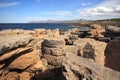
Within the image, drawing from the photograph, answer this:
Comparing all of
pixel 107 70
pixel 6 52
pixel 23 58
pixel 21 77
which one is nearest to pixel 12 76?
pixel 21 77

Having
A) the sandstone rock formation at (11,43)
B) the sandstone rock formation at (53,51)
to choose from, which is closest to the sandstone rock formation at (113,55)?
the sandstone rock formation at (53,51)

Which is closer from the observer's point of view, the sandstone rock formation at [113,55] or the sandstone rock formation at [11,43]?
the sandstone rock formation at [11,43]

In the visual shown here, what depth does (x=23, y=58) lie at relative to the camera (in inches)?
358

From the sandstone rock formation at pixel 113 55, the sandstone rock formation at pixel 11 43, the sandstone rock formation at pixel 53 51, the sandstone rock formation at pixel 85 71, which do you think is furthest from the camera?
the sandstone rock formation at pixel 53 51

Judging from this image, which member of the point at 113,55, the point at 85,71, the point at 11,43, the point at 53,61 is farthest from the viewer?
the point at 53,61

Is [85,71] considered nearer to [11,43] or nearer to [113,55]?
[11,43]

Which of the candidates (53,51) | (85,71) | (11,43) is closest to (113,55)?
(53,51)

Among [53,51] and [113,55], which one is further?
[53,51]

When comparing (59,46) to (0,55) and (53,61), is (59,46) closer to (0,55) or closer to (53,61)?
(53,61)

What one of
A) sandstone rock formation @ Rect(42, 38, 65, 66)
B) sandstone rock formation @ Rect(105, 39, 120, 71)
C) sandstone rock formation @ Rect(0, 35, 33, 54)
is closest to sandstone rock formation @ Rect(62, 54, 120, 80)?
sandstone rock formation @ Rect(0, 35, 33, 54)

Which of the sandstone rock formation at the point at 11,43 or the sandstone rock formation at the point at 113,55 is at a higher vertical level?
the sandstone rock formation at the point at 11,43

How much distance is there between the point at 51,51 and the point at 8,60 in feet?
9.89

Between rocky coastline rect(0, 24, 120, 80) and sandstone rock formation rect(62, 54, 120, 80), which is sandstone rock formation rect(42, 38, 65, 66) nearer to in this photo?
rocky coastline rect(0, 24, 120, 80)

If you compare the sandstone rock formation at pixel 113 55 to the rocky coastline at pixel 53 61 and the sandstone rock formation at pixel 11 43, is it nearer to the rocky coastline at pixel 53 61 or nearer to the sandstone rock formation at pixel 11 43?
the rocky coastline at pixel 53 61
